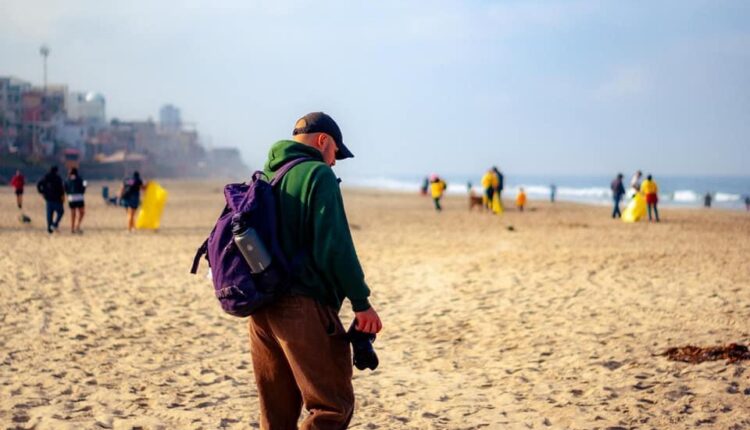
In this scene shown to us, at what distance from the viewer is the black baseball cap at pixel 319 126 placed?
3.27 m

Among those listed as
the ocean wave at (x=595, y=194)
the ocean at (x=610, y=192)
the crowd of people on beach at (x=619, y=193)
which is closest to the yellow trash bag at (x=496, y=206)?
the crowd of people on beach at (x=619, y=193)

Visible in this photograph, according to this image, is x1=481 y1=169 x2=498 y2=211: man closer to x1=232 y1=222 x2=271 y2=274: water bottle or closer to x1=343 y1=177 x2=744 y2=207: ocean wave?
x1=343 y1=177 x2=744 y2=207: ocean wave

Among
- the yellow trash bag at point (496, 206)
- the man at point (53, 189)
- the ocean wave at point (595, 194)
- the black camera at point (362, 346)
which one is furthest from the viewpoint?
the ocean wave at point (595, 194)

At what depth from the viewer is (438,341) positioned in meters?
7.69

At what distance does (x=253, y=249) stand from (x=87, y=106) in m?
157

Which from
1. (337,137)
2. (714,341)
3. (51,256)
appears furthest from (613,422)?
(51,256)

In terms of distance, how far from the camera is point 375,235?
20516mm

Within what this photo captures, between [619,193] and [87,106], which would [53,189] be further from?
[87,106]

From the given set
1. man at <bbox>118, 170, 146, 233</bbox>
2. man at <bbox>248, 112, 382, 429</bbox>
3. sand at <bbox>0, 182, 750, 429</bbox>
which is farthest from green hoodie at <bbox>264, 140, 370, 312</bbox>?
man at <bbox>118, 170, 146, 233</bbox>

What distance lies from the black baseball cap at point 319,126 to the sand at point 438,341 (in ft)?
8.17

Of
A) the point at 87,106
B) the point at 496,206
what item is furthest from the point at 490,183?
the point at 87,106

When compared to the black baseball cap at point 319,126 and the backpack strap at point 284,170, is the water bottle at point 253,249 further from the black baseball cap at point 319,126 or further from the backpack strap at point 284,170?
the black baseball cap at point 319,126

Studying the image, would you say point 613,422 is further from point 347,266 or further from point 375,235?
point 375,235

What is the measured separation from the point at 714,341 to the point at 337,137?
541 centimetres
